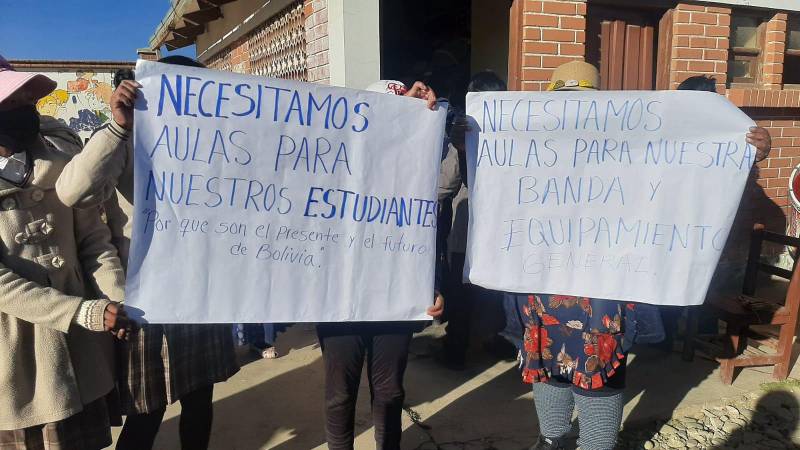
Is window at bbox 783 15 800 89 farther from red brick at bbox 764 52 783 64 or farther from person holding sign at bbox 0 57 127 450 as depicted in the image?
person holding sign at bbox 0 57 127 450

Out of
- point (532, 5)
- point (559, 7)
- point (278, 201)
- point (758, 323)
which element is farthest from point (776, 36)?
point (278, 201)

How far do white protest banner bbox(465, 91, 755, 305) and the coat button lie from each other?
145cm

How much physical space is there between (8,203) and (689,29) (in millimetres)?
4758

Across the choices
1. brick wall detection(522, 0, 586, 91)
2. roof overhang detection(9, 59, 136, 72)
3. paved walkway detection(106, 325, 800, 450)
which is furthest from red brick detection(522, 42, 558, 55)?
roof overhang detection(9, 59, 136, 72)

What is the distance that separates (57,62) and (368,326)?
23.5 ft

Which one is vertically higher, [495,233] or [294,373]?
[495,233]

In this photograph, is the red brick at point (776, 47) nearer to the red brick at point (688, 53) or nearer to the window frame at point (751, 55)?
the window frame at point (751, 55)

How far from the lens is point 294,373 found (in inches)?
142

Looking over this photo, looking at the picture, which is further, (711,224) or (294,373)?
(294,373)

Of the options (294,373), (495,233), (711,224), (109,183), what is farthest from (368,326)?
(294,373)

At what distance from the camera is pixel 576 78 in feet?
7.58

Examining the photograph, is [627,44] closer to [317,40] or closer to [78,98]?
[317,40]

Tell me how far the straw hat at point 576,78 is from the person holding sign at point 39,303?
1.83 meters

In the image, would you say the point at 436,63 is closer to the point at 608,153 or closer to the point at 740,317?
the point at 740,317
